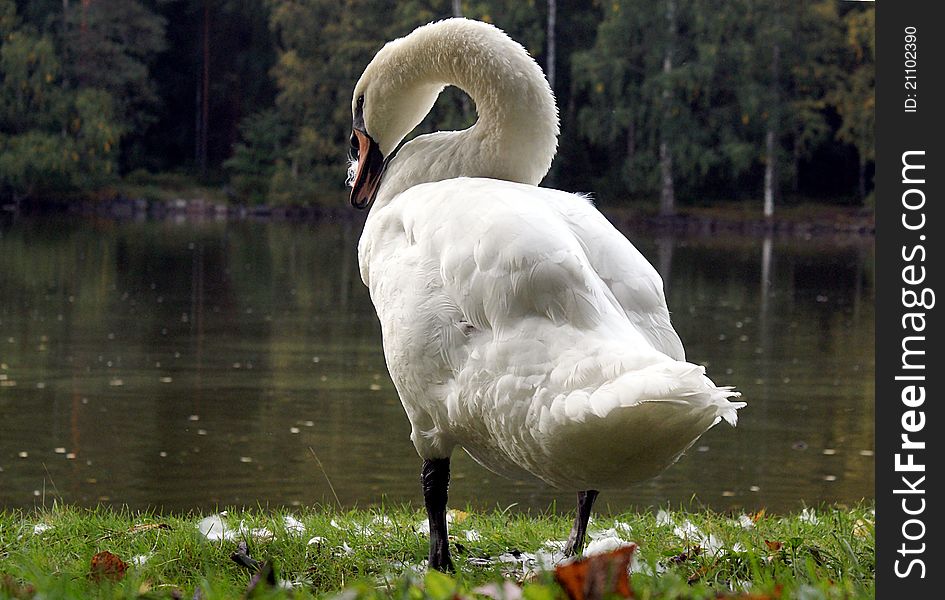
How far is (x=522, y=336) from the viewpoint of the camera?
3738 mm

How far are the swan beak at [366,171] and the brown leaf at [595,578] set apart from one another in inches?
125

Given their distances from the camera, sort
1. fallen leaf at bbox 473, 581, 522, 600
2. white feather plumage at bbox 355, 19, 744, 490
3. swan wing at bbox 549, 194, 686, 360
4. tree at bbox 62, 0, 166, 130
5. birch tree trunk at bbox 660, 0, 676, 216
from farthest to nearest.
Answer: tree at bbox 62, 0, 166, 130 → birch tree trunk at bbox 660, 0, 676, 216 → swan wing at bbox 549, 194, 686, 360 → white feather plumage at bbox 355, 19, 744, 490 → fallen leaf at bbox 473, 581, 522, 600

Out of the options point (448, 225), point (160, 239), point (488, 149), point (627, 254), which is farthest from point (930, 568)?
point (160, 239)

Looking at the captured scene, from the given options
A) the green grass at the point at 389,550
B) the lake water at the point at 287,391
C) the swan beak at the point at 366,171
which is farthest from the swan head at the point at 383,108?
the lake water at the point at 287,391

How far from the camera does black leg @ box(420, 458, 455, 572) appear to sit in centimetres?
444

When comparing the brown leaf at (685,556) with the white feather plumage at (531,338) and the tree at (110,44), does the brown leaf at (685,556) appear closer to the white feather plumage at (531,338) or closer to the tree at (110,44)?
the white feather plumage at (531,338)

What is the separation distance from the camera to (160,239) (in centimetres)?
3322

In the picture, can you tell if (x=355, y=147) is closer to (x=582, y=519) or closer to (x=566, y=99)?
(x=582, y=519)

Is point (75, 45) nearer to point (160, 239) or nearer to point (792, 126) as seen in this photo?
point (160, 239)

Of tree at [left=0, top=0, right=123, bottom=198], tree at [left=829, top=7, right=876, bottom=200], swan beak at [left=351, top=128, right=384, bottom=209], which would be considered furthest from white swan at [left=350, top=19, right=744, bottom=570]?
tree at [left=0, top=0, right=123, bottom=198]

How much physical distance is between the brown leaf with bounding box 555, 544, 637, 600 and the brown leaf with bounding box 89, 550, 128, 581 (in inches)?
69.4

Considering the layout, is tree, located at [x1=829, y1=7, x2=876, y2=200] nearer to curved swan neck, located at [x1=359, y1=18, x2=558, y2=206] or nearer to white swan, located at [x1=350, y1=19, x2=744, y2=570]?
curved swan neck, located at [x1=359, y1=18, x2=558, y2=206]

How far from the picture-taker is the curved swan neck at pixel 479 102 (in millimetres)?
5203

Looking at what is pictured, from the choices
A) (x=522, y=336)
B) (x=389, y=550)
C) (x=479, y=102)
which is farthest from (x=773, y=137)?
(x=522, y=336)
